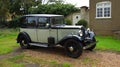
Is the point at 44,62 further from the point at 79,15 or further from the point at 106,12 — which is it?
the point at 79,15

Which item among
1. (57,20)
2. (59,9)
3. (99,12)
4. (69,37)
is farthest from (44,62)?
(59,9)

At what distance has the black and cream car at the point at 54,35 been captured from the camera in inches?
444

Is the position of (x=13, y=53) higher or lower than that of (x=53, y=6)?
lower

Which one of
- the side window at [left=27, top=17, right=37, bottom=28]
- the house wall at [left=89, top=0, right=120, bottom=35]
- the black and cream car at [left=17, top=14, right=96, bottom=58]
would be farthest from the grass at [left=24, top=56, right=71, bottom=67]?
the house wall at [left=89, top=0, right=120, bottom=35]

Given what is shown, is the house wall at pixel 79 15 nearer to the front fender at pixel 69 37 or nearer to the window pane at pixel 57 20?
the window pane at pixel 57 20

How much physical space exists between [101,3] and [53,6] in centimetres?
1113

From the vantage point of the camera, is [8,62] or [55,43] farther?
[55,43]

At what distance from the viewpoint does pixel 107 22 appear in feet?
76.0

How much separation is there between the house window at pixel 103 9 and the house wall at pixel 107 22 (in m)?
0.35

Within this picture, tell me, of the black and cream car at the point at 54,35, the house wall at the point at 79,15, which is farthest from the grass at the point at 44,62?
the house wall at the point at 79,15

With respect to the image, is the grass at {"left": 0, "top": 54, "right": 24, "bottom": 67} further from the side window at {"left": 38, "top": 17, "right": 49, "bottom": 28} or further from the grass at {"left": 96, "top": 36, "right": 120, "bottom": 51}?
the grass at {"left": 96, "top": 36, "right": 120, "bottom": 51}

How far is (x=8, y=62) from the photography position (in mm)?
10352

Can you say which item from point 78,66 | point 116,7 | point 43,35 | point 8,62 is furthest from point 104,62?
point 116,7

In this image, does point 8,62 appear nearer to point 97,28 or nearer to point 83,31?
point 83,31
